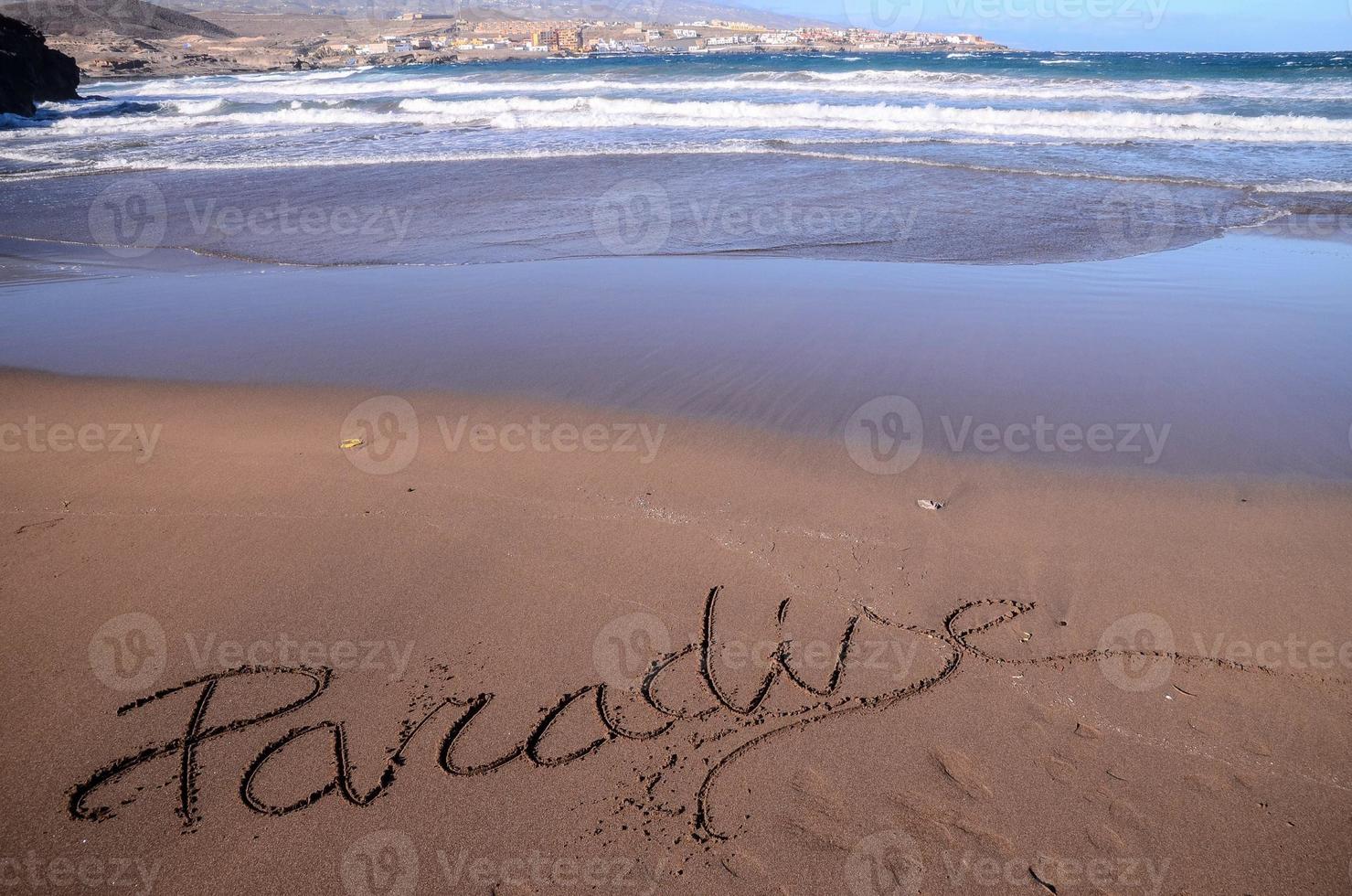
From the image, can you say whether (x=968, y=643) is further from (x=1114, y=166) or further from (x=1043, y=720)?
(x=1114, y=166)

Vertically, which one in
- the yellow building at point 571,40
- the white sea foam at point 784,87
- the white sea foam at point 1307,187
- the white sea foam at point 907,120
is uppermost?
the yellow building at point 571,40

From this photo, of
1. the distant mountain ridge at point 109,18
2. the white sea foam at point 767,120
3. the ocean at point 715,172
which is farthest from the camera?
the distant mountain ridge at point 109,18

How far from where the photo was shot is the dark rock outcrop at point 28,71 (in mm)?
27875

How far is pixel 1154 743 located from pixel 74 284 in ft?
33.8

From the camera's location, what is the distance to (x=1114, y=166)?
1355 centimetres

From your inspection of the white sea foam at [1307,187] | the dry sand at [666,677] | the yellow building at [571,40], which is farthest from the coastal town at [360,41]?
the dry sand at [666,677]

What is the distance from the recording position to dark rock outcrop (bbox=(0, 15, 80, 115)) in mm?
27875

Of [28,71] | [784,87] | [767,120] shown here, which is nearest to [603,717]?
[767,120]

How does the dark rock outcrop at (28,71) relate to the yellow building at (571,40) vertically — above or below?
below

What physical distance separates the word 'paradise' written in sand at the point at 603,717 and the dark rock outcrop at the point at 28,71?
3514 cm

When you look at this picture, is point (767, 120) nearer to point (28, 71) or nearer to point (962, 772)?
point (962, 772)

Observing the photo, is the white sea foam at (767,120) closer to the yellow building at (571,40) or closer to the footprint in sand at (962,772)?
the footprint in sand at (962,772)

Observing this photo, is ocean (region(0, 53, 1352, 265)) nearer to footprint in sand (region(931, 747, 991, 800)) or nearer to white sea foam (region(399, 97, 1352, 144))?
white sea foam (region(399, 97, 1352, 144))

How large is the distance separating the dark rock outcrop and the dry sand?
33894mm
